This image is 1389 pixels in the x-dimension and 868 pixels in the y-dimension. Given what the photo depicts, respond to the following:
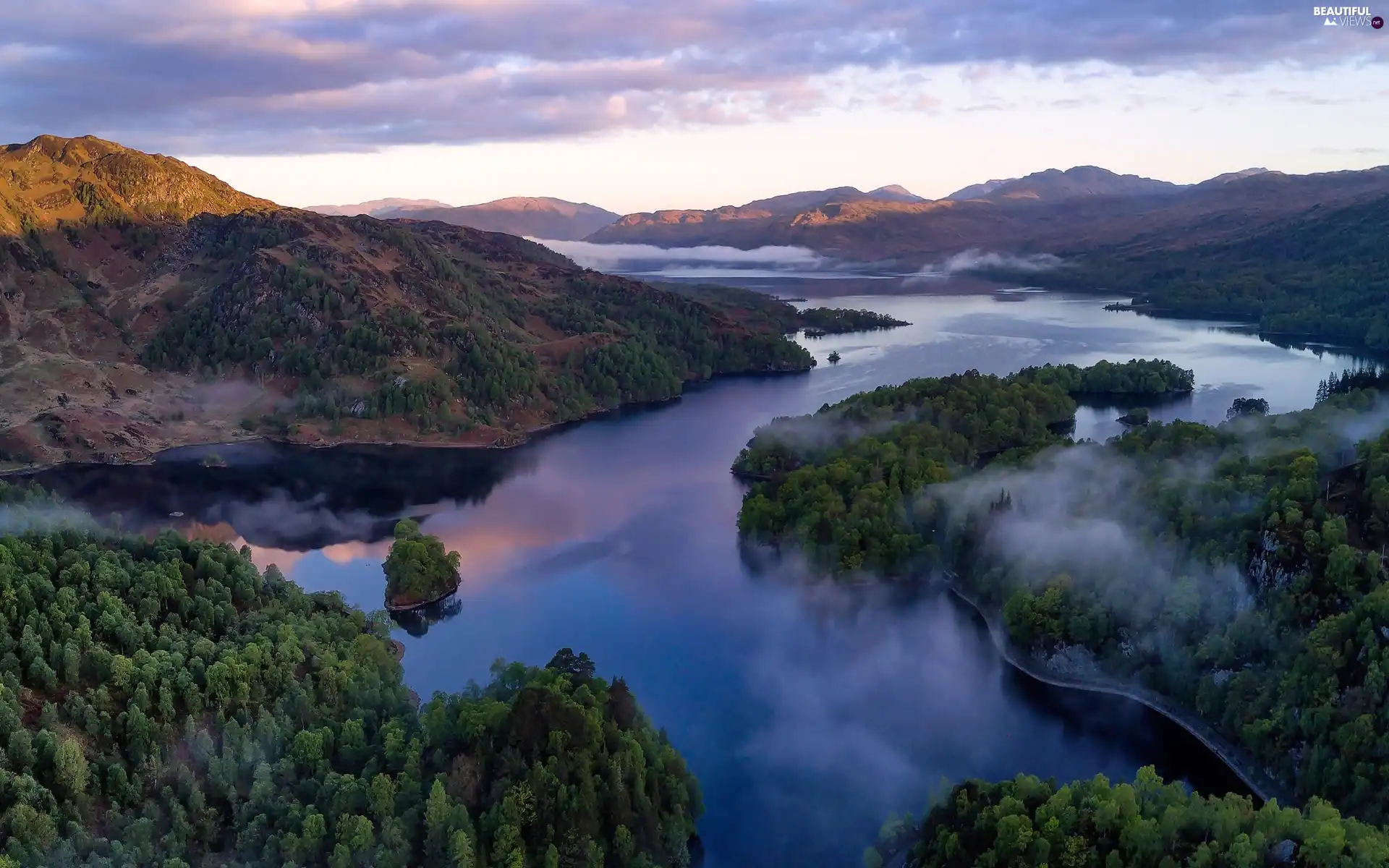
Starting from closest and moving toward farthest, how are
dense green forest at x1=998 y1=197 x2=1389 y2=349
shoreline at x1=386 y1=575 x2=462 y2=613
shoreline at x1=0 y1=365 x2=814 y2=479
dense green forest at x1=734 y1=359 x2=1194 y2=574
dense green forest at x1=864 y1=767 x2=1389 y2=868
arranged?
dense green forest at x1=864 y1=767 x2=1389 y2=868 < shoreline at x1=386 y1=575 x2=462 y2=613 < dense green forest at x1=734 y1=359 x2=1194 y2=574 < shoreline at x1=0 y1=365 x2=814 y2=479 < dense green forest at x1=998 y1=197 x2=1389 y2=349

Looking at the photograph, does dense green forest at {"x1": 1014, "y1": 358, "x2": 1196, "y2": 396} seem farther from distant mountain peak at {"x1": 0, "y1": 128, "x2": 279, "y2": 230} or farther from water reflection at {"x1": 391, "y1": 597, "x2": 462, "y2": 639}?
distant mountain peak at {"x1": 0, "y1": 128, "x2": 279, "y2": 230}

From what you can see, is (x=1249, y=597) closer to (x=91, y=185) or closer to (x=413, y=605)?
(x=413, y=605)

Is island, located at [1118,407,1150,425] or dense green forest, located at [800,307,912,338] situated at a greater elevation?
dense green forest, located at [800,307,912,338]

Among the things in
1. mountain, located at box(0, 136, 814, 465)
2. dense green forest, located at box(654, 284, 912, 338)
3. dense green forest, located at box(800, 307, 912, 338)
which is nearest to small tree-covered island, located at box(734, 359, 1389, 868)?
mountain, located at box(0, 136, 814, 465)

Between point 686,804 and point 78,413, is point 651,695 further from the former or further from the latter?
point 78,413

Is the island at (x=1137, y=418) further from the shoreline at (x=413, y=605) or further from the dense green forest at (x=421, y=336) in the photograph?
the shoreline at (x=413, y=605)

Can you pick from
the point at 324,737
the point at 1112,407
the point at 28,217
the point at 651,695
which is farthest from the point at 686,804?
the point at 28,217

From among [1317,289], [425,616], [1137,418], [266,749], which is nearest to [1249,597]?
[266,749]
